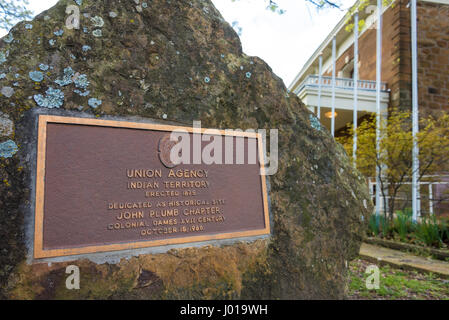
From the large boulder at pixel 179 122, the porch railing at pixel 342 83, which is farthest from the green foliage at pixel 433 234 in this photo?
the porch railing at pixel 342 83

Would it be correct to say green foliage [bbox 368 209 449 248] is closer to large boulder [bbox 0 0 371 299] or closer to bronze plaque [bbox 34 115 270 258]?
large boulder [bbox 0 0 371 299]

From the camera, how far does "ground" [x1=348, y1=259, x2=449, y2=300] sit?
126 inches

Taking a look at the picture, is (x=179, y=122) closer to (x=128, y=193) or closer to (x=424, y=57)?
(x=128, y=193)

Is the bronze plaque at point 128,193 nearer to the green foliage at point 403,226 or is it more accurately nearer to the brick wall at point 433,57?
the green foliage at point 403,226

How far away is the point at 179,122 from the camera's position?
2377 mm

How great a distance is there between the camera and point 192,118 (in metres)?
2.43

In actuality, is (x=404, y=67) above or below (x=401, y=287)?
above

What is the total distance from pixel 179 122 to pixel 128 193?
2.23 feet

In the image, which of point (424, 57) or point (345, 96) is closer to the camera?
point (424, 57)

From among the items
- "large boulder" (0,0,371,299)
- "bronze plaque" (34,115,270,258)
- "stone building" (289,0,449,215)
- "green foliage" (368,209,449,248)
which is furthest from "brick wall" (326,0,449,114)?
"bronze plaque" (34,115,270,258)

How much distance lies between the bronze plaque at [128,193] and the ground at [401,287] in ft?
5.63

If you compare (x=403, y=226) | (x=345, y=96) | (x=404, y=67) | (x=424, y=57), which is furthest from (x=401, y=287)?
(x=424, y=57)
